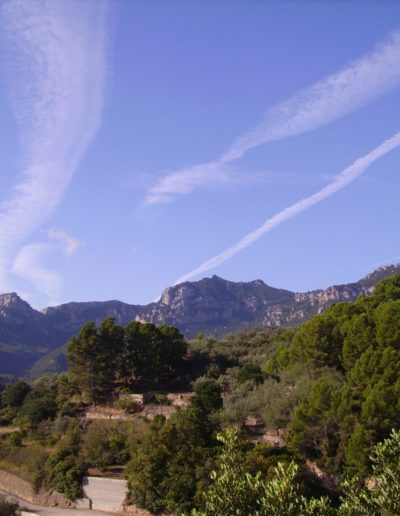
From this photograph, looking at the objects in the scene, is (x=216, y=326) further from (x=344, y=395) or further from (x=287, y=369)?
(x=344, y=395)

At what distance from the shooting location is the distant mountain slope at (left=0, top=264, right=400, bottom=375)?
12650 centimetres

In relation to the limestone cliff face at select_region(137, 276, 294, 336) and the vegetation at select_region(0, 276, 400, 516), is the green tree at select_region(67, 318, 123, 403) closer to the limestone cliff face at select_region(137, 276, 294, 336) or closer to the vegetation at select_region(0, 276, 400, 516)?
the vegetation at select_region(0, 276, 400, 516)

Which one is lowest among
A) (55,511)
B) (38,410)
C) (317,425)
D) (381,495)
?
(55,511)

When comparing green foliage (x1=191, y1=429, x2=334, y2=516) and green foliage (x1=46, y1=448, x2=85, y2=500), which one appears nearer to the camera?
green foliage (x1=191, y1=429, x2=334, y2=516)

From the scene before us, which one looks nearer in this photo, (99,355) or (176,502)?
(176,502)

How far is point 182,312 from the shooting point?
150750 millimetres

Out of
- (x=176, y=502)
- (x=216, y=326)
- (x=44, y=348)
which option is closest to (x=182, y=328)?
(x=216, y=326)

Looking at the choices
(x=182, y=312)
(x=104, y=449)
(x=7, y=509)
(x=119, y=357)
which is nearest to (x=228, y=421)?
(x=104, y=449)

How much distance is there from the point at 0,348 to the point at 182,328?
46.7 meters

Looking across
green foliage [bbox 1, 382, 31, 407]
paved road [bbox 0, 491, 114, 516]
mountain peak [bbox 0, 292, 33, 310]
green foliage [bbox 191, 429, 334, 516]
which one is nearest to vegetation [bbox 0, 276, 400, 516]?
green foliage [bbox 191, 429, 334, 516]

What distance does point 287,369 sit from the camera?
4062 cm

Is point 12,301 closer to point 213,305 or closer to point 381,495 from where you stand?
point 213,305

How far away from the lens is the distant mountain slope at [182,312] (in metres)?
126

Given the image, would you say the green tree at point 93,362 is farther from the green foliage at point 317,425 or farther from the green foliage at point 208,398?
the green foliage at point 317,425
